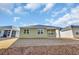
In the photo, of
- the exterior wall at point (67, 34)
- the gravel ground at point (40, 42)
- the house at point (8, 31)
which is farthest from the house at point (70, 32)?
the house at point (8, 31)

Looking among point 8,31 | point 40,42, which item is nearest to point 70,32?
point 40,42

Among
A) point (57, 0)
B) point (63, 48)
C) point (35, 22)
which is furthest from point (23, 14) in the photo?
point (63, 48)

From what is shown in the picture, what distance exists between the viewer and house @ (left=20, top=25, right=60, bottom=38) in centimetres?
425

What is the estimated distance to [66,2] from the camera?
13.3ft

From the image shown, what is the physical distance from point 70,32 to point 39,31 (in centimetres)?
82

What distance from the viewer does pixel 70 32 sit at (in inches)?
165

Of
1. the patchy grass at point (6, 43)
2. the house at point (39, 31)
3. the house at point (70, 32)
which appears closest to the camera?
the patchy grass at point (6, 43)

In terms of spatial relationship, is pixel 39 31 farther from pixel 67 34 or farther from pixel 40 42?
pixel 67 34

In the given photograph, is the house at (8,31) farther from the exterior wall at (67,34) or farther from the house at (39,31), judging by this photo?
the exterior wall at (67,34)

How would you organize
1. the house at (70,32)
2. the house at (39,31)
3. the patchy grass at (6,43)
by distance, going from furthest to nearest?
the house at (39,31), the house at (70,32), the patchy grass at (6,43)

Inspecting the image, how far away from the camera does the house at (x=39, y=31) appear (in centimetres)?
425

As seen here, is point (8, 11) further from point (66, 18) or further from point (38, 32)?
point (66, 18)

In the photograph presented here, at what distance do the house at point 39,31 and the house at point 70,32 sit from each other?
132 mm

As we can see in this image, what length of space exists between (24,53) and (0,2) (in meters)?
1.33
